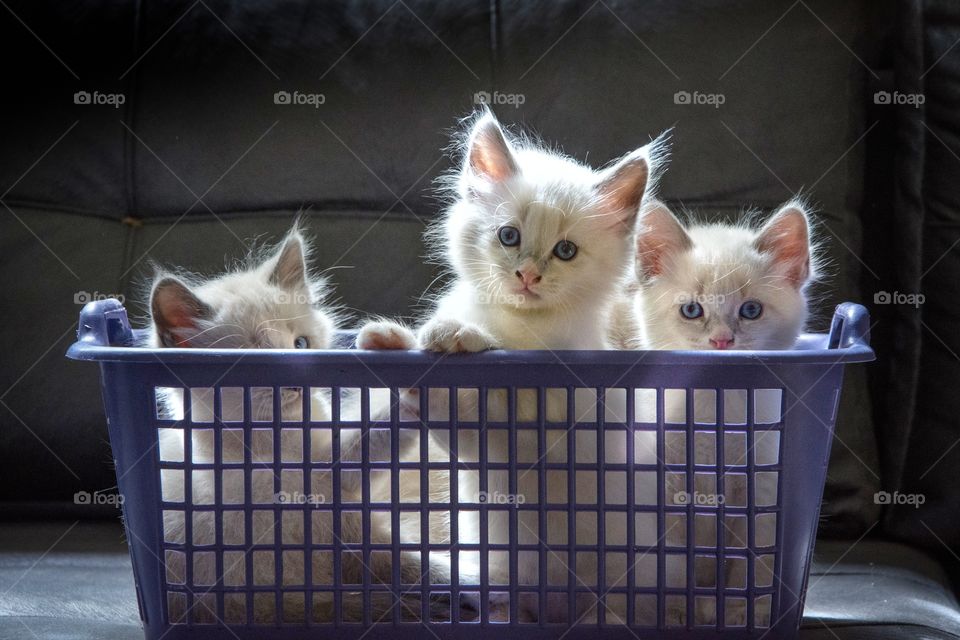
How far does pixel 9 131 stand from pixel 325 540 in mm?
1379

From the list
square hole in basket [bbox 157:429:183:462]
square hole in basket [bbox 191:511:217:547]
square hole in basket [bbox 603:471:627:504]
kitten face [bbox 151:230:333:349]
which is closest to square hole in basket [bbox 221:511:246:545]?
square hole in basket [bbox 191:511:217:547]

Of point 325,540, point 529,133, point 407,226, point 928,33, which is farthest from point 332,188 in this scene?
point 928,33

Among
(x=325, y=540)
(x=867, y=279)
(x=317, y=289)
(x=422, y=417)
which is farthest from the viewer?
(x=867, y=279)

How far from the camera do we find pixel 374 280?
209cm

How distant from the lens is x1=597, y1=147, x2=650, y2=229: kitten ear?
1470 mm

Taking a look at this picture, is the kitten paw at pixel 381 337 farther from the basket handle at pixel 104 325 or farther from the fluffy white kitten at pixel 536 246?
the basket handle at pixel 104 325

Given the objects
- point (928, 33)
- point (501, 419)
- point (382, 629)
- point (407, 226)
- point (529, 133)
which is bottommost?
point (382, 629)

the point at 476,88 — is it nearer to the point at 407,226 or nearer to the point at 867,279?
the point at 407,226
